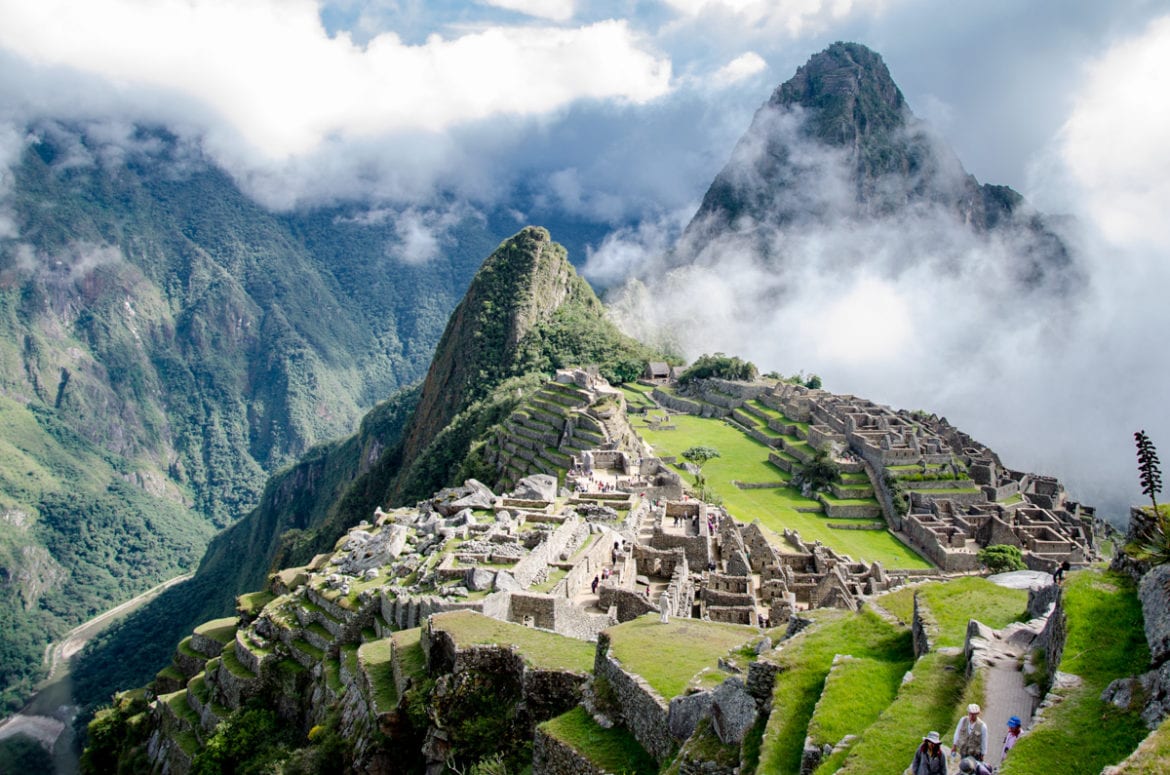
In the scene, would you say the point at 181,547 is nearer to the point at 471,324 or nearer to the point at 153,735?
the point at 471,324

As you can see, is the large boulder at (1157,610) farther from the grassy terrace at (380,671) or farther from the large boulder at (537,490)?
the large boulder at (537,490)

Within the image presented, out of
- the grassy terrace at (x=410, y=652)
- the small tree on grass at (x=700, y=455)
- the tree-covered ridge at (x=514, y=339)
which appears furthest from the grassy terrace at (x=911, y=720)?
the tree-covered ridge at (x=514, y=339)

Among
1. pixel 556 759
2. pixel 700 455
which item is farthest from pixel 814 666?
pixel 700 455

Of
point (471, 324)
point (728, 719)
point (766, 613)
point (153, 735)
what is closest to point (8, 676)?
point (471, 324)

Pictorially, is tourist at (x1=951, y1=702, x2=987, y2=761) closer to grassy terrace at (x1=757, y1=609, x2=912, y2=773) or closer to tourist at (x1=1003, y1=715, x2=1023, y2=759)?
tourist at (x1=1003, y1=715, x2=1023, y2=759)

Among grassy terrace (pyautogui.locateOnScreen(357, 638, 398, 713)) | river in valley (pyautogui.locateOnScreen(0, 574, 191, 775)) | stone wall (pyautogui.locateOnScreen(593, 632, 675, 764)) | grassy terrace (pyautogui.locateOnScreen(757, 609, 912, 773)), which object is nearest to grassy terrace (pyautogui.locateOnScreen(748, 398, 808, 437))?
grassy terrace (pyautogui.locateOnScreen(357, 638, 398, 713))
